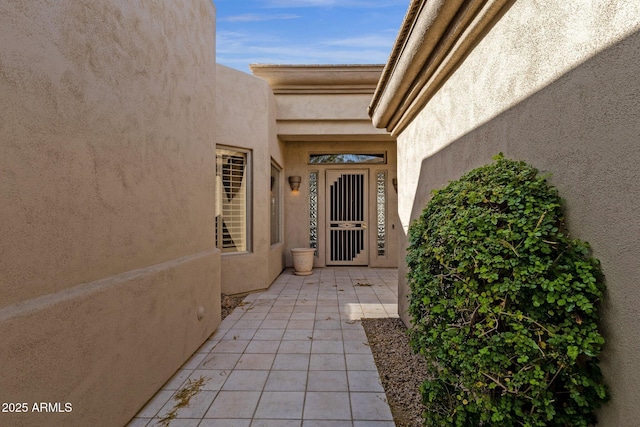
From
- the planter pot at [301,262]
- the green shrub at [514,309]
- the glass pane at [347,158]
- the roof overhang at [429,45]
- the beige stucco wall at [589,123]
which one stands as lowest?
the planter pot at [301,262]

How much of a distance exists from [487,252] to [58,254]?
215 centimetres

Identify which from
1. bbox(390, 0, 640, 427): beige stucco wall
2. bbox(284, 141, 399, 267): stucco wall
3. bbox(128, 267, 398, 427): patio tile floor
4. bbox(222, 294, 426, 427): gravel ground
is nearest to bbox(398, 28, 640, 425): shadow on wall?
bbox(390, 0, 640, 427): beige stucco wall

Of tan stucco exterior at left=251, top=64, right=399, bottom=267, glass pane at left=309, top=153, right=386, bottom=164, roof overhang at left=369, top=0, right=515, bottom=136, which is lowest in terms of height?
roof overhang at left=369, top=0, right=515, bottom=136

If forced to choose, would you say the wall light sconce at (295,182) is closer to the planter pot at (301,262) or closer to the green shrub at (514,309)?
the planter pot at (301,262)

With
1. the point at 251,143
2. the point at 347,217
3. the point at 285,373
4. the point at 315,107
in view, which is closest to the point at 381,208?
the point at 347,217

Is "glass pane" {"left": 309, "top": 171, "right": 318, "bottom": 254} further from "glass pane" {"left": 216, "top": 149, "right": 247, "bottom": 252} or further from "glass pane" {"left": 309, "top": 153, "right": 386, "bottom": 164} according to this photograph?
"glass pane" {"left": 216, "top": 149, "right": 247, "bottom": 252}

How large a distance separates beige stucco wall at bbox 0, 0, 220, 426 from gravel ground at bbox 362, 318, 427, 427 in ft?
6.28

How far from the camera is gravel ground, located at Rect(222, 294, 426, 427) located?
88.4 inches

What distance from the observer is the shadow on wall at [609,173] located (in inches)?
41.6

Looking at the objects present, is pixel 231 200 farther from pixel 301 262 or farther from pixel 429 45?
pixel 429 45

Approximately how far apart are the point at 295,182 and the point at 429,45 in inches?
231

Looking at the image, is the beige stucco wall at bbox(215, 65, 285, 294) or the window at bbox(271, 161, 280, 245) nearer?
the beige stucco wall at bbox(215, 65, 285, 294)

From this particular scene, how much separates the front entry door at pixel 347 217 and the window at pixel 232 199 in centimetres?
298

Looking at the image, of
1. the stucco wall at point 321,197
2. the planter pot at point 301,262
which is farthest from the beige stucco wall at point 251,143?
the stucco wall at point 321,197
